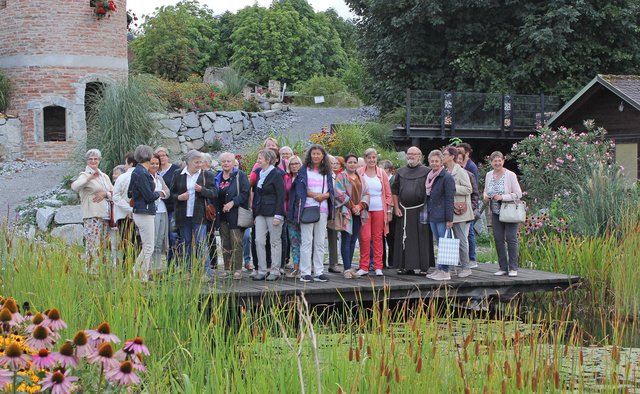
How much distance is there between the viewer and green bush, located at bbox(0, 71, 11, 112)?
2281cm

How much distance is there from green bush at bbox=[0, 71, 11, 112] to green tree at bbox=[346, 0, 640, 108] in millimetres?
11834

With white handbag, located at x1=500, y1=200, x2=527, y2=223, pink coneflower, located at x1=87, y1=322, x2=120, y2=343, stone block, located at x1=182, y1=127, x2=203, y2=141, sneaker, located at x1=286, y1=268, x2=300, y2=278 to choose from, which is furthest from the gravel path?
pink coneflower, located at x1=87, y1=322, x2=120, y2=343

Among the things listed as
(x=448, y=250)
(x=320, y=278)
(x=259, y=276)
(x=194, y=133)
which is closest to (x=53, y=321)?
(x=259, y=276)

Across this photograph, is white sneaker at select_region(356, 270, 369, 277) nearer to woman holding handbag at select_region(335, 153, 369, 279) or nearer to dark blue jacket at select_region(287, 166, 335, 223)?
woman holding handbag at select_region(335, 153, 369, 279)

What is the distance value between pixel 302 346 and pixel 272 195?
4850 mm

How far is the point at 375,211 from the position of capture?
10.5m

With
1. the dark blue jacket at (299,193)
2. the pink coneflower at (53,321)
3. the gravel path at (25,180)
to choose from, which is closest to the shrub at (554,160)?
the dark blue jacket at (299,193)

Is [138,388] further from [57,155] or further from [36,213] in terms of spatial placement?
[57,155]

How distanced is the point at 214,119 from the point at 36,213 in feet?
26.0

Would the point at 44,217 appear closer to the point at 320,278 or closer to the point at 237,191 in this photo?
the point at 237,191

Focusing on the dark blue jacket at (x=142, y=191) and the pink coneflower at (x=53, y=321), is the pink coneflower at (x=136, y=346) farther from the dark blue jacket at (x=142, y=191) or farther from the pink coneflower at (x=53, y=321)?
the dark blue jacket at (x=142, y=191)

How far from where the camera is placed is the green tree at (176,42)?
3409 centimetres

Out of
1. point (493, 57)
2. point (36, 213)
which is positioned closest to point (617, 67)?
point (493, 57)

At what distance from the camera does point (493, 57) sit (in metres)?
28.5
